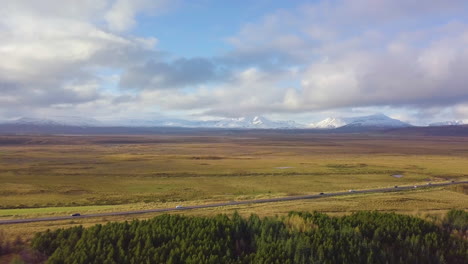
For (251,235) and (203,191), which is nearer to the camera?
(251,235)

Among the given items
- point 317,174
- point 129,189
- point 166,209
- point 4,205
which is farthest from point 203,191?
point 317,174

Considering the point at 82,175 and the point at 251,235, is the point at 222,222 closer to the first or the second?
the point at 251,235

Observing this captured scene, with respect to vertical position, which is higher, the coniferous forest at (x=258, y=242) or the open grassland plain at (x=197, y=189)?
the coniferous forest at (x=258, y=242)

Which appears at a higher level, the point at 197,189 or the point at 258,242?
the point at 258,242

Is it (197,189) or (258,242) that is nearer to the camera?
(258,242)

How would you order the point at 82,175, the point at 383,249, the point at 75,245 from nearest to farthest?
the point at 75,245
the point at 383,249
the point at 82,175

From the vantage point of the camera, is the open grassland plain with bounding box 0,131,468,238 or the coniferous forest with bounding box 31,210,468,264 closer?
the coniferous forest with bounding box 31,210,468,264

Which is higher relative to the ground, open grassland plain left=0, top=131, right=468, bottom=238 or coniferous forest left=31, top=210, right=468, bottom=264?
coniferous forest left=31, top=210, right=468, bottom=264

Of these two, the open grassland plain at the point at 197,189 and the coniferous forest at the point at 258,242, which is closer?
the coniferous forest at the point at 258,242
